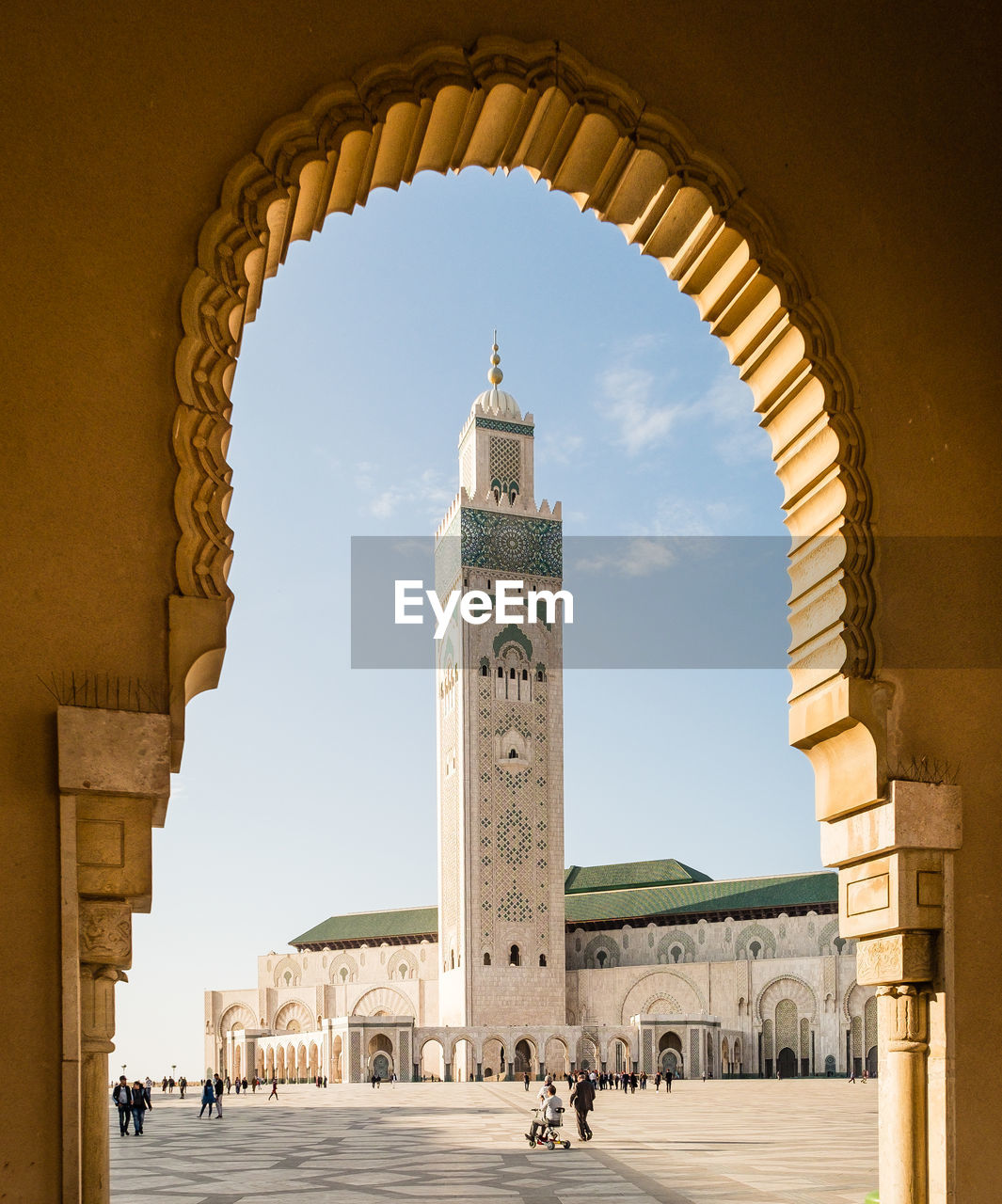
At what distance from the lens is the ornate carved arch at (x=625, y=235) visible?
96.2 inches

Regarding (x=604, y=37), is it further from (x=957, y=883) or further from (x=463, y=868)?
(x=463, y=868)

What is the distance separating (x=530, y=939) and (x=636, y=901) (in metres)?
3.38

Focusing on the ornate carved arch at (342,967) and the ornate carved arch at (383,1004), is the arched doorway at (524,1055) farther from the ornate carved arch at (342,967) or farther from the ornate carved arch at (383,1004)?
the ornate carved arch at (342,967)

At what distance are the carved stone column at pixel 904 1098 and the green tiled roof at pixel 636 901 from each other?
1062 inches

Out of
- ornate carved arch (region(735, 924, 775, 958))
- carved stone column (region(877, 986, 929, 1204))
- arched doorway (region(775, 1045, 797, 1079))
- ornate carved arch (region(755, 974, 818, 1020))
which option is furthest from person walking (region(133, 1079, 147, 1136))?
ornate carved arch (region(735, 924, 775, 958))

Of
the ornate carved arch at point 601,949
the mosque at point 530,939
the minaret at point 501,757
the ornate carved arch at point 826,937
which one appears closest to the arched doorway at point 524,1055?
the mosque at point 530,939

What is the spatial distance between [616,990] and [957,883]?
3140cm

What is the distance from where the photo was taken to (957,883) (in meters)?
2.73

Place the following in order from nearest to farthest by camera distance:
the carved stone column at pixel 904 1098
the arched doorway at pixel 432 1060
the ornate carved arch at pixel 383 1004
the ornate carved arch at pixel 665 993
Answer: the carved stone column at pixel 904 1098 → the arched doorway at pixel 432 1060 → the ornate carved arch at pixel 665 993 → the ornate carved arch at pixel 383 1004

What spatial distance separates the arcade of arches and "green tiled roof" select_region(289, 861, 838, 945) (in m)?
27.0

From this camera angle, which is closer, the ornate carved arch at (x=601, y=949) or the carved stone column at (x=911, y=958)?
the carved stone column at (x=911, y=958)

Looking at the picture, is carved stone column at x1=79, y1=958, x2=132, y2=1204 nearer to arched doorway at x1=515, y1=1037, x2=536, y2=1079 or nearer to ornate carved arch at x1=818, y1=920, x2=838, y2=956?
ornate carved arch at x1=818, y1=920, x2=838, y2=956

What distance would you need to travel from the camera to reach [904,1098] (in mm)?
2688

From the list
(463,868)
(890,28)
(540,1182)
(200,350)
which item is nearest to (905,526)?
(890,28)
